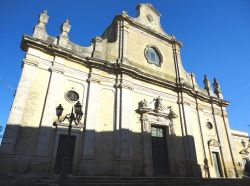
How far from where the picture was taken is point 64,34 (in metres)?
12.9

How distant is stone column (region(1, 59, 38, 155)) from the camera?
879 cm

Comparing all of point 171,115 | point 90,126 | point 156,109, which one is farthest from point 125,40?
point 90,126

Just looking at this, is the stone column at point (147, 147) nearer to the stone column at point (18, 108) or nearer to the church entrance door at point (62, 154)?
the church entrance door at point (62, 154)

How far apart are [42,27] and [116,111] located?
21.6 ft

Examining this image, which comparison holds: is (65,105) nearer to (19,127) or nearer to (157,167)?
(19,127)

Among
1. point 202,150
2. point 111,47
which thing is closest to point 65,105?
point 111,47

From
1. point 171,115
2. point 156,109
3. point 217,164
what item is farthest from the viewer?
point 217,164

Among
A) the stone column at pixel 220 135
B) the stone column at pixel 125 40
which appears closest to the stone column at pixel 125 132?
the stone column at pixel 125 40

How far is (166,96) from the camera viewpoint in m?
15.3

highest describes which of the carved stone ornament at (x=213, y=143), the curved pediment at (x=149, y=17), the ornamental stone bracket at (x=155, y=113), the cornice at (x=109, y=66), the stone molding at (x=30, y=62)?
the curved pediment at (x=149, y=17)

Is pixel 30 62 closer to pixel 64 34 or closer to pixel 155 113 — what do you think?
pixel 64 34

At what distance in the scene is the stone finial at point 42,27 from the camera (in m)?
11.8

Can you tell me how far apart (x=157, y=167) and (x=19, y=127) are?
26.8 ft

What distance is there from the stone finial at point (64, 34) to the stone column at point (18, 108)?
2.36 metres
